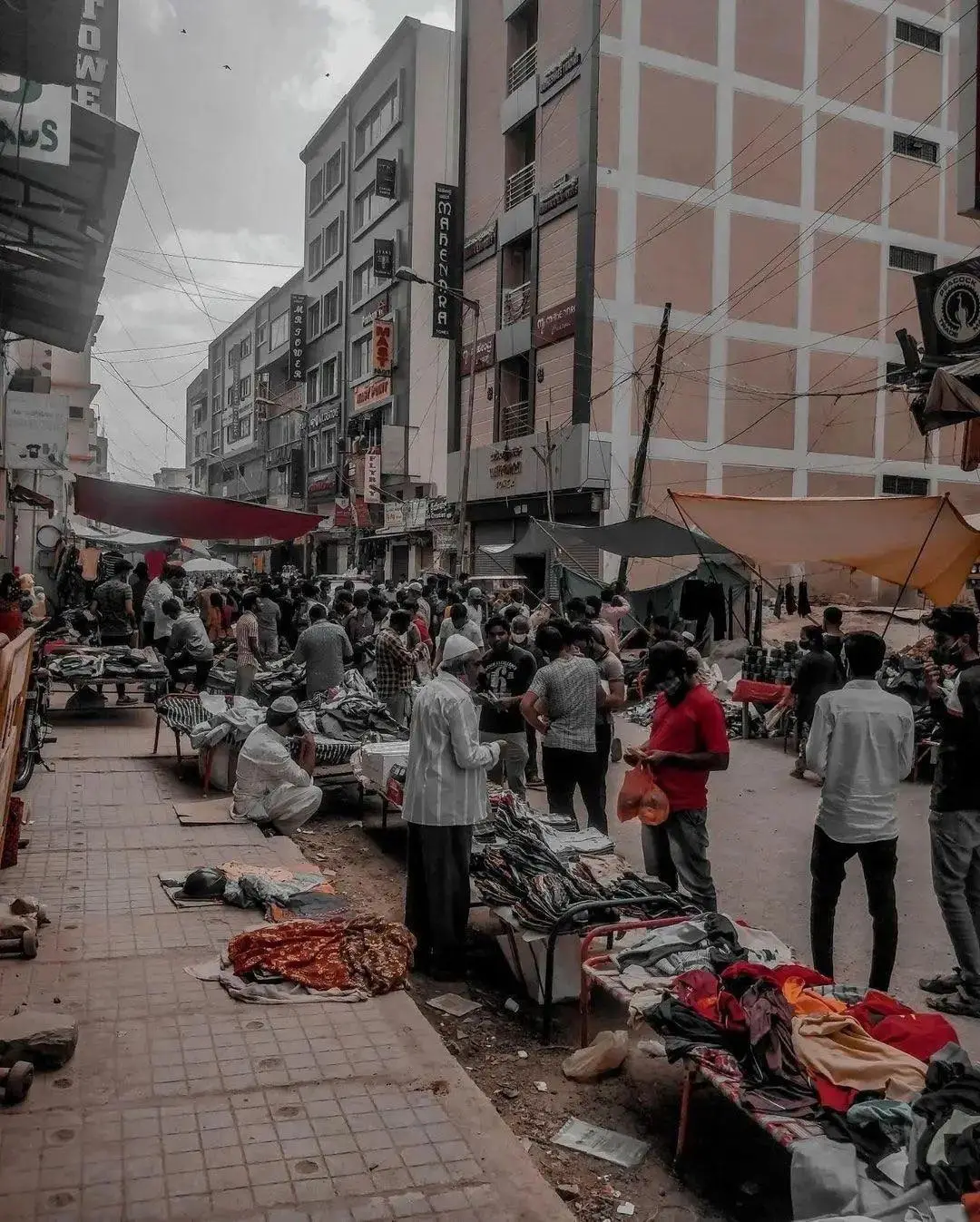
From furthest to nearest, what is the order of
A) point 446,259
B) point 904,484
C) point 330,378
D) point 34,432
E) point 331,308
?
1. point 330,378
2. point 331,308
3. point 446,259
4. point 904,484
5. point 34,432

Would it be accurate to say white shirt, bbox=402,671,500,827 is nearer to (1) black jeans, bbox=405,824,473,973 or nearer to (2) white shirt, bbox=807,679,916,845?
(1) black jeans, bbox=405,824,473,973

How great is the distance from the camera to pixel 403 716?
11055mm

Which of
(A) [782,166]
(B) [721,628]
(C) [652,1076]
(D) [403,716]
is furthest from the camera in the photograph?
(A) [782,166]

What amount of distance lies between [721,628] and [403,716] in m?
10.3

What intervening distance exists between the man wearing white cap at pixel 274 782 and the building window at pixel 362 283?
3525cm

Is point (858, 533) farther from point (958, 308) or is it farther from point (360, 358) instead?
point (360, 358)

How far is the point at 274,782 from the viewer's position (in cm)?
859

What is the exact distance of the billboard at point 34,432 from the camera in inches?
600

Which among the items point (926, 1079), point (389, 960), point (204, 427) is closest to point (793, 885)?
point (389, 960)

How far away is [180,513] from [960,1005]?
10108 millimetres

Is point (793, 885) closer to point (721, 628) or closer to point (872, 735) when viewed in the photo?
point (872, 735)

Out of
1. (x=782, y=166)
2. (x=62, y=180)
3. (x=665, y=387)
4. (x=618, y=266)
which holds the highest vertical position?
(x=782, y=166)

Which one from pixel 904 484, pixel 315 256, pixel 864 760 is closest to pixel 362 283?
pixel 315 256

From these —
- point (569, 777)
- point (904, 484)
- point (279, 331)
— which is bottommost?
point (569, 777)
